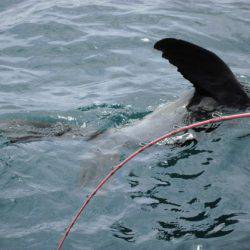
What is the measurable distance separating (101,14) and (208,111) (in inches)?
238

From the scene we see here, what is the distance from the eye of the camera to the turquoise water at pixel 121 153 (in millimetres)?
4535

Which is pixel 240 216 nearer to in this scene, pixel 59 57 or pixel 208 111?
pixel 208 111

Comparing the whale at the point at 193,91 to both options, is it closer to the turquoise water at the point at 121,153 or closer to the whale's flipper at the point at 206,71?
the whale's flipper at the point at 206,71

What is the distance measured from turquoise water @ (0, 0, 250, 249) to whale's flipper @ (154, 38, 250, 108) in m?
0.44

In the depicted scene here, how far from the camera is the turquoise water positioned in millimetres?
4535

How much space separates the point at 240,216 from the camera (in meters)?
4.59

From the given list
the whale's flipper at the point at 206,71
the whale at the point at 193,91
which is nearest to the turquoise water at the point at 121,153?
the whale at the point at 193,91

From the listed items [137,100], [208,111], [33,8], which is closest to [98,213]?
[208,111]

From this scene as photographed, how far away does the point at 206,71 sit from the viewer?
5.65 meters

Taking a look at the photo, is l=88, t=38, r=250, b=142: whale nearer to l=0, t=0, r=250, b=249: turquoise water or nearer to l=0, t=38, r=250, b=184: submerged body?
l=0, t=38, r=250, b=184: submerged body

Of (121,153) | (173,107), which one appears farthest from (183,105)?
(121,153)

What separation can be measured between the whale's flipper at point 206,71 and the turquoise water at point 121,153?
0.44 m

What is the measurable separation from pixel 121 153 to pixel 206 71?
131cm

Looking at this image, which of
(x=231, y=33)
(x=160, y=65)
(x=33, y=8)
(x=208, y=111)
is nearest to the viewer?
(x=208, y=111)
